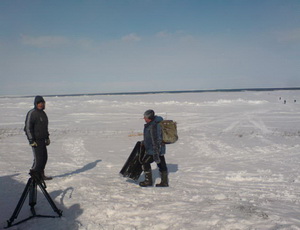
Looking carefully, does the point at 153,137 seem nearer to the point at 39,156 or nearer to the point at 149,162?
the point at 149,162

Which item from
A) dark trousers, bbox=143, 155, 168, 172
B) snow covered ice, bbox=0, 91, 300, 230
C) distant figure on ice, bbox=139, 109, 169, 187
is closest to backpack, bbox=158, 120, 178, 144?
distant figure on ice, bbox=139, 109, 169, 187

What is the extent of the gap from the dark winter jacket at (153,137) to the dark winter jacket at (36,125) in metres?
2.34

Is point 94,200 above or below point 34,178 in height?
below

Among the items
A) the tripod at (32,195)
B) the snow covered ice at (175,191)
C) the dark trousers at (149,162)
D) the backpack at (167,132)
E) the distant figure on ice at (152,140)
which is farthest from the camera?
the dark trousers at (149,162)

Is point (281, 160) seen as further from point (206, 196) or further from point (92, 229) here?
point (92, 229)

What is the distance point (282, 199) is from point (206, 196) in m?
1.50

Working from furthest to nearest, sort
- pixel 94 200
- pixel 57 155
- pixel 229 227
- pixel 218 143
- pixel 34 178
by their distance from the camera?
pixel 218 143, pixel 57 155, pixel 94 200, pixel 34 178, pixel 229 227

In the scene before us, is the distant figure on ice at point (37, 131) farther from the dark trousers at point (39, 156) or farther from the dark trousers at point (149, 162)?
the dark trousers at point (149, 162)

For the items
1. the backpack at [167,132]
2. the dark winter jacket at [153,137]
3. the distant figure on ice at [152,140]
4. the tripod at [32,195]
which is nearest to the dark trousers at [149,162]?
the distant figure on ice at [152,140]

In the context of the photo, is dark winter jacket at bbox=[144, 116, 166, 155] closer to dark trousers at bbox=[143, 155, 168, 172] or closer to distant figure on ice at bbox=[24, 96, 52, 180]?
dark trousers at bbox=[143, 155, 168, 172]

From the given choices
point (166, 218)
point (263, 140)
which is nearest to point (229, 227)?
point (166, 218)

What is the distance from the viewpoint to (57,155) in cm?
979

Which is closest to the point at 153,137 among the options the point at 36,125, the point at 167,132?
the point at 167,132

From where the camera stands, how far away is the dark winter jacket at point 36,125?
213 inches
